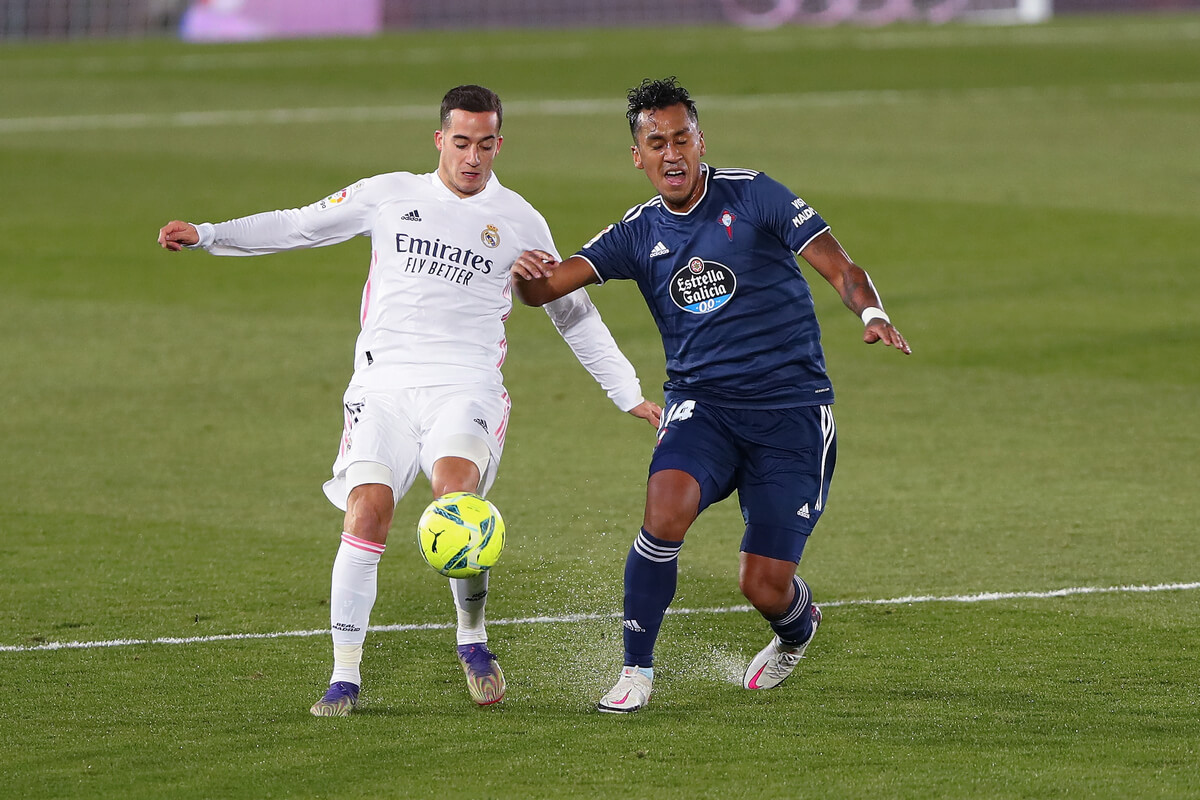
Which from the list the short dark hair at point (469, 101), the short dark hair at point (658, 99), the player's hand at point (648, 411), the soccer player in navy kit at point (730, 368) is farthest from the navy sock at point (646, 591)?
the short dark hair at point (469, 101)

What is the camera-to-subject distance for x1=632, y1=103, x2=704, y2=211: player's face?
6.34 m

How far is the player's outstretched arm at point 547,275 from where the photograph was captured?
6.53 metres

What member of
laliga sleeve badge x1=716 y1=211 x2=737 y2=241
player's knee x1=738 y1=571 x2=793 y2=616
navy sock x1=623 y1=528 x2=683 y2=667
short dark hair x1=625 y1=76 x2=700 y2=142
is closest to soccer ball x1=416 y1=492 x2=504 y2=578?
navy sock x1=623 y1=528 x2=683 y2=667

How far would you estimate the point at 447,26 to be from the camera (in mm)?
40844

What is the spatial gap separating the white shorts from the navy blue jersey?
75 centimetres

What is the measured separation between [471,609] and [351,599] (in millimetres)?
583

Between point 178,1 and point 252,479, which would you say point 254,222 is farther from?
point 178,1

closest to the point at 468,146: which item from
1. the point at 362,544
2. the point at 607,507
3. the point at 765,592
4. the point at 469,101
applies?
the point at 469,101

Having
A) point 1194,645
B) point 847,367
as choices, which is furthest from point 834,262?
point 847,367

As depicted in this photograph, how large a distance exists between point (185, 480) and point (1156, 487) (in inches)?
202

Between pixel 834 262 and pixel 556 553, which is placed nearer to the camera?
pixel 834 262

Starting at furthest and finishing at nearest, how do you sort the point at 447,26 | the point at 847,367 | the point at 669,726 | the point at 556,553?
the point at 447,26, the point at 847,367, the point at 556,553, the point at 669,726

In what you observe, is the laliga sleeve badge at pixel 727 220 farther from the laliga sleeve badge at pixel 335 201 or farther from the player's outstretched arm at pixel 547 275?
the laliga sleeve badge at pixel 335 201

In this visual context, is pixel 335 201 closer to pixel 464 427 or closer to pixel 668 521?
pixel 464 427
